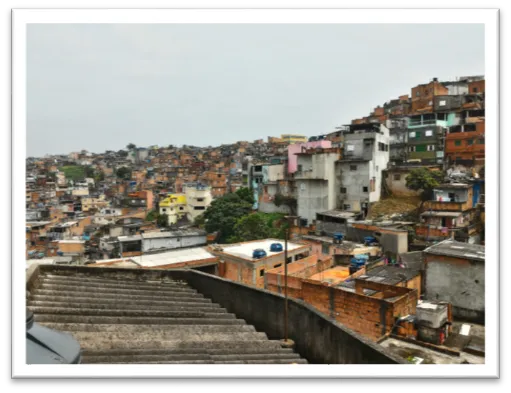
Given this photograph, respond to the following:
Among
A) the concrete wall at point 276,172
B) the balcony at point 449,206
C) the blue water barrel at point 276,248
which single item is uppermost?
the concrete wall at point 276,172

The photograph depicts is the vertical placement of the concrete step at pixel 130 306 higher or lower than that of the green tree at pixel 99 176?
lower

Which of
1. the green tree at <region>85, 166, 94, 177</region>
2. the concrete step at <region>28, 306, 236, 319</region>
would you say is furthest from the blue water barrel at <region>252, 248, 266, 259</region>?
the green tree at <region>85, 166, 94, 177</region>

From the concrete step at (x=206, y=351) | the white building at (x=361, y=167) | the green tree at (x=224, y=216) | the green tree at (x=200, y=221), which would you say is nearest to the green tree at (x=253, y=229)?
the green tree at (x=224, y=216)

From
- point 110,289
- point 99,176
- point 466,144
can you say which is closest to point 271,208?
point 466,144

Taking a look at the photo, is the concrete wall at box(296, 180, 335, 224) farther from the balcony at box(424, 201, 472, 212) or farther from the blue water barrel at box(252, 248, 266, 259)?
the blue water barrel at box(252, 248, 266, 259)

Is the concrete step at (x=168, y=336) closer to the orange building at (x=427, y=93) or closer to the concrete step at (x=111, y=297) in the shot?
the concrete step at (x=111, y=297)

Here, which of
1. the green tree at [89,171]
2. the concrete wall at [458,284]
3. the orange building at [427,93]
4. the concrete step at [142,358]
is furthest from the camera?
the green tree at [89,171]
